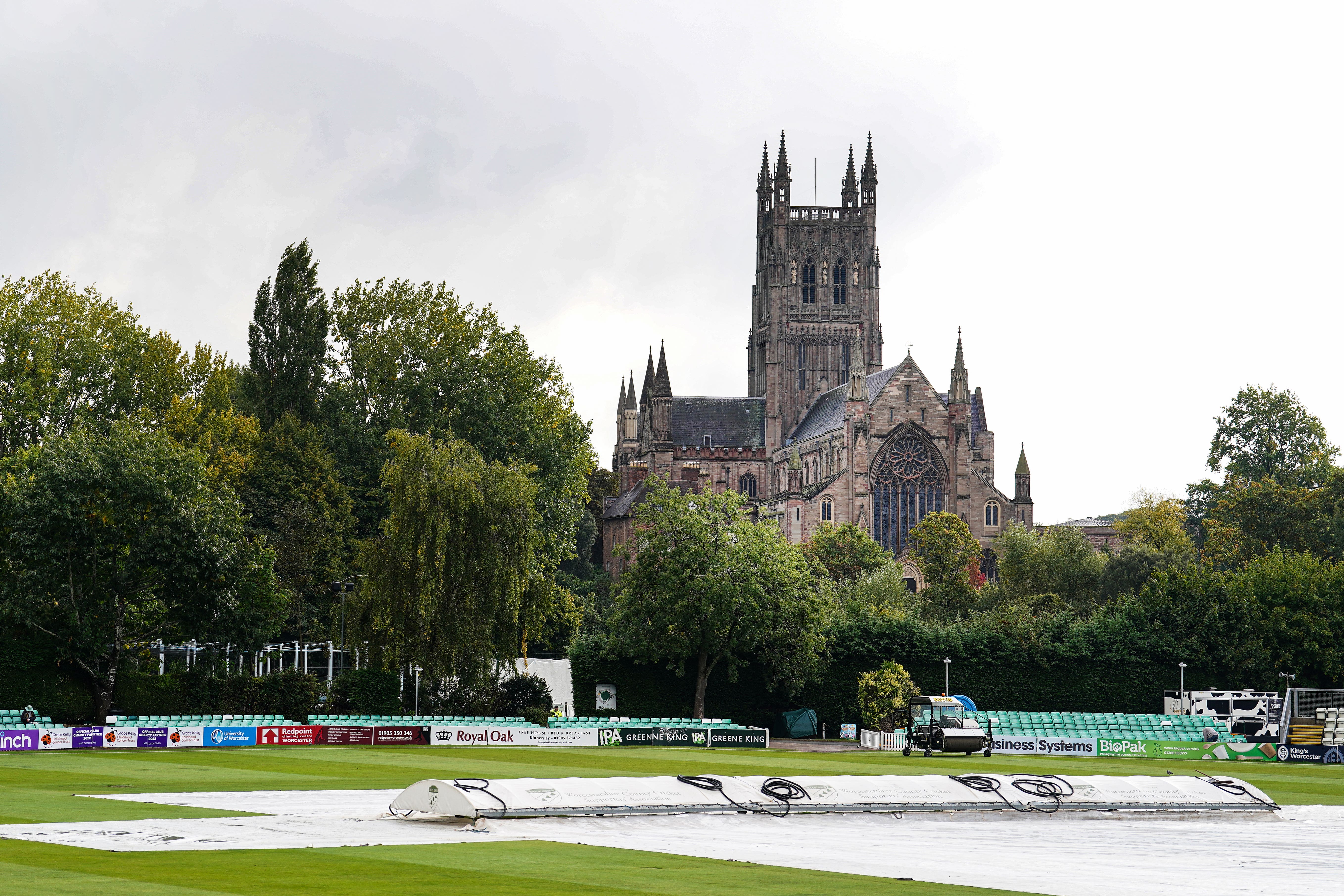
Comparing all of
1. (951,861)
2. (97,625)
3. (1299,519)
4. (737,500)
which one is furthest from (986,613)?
(951,861)

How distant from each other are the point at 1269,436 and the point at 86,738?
8206 centimetres

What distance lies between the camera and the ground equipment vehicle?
1966 inches

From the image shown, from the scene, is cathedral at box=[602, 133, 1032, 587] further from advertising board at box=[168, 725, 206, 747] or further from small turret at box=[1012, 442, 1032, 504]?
advertising board at box=[168, 725, 206, 747]

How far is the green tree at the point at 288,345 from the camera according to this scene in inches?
2908

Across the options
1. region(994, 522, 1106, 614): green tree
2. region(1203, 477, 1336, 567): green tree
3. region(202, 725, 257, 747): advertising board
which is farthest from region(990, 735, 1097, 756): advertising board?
region(994, 522, 1106, 614): green tree

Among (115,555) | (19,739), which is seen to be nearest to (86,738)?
(19,739)

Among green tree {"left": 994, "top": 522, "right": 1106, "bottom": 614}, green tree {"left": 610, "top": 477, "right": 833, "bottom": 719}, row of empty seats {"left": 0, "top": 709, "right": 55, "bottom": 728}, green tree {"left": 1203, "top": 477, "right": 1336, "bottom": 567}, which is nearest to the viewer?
row of empty seats {"left": 0, "top": 709, "right": 55, "bottom": 728}

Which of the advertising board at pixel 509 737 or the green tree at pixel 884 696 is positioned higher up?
the green tree at pixel 884 696

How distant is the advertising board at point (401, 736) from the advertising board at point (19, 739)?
10879mm

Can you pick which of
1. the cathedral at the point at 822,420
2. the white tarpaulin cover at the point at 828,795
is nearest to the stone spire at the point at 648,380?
the cathedral at the point at 822,420

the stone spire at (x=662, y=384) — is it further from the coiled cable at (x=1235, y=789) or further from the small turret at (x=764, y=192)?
the coiled cable at (x=1235, y=789)

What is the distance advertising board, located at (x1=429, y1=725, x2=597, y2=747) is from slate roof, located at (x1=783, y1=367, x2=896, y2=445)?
69518 mm

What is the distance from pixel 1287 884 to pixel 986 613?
60.4 m

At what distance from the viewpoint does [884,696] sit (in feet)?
197
